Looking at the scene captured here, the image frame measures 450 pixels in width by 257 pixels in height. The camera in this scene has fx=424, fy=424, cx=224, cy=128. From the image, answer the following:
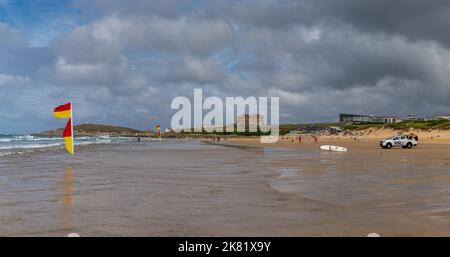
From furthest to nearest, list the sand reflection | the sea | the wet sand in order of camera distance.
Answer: the sea, the sand reflection, the wet sand

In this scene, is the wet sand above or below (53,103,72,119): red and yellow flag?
below

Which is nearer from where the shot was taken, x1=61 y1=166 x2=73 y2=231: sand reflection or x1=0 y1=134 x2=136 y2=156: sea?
x1=61 y1=166 x2=73 y2=231: sand reflection

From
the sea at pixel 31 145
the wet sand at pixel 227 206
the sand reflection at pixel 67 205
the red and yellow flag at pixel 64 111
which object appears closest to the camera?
the wet sand at pixel 227 206

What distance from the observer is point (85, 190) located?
15156mm

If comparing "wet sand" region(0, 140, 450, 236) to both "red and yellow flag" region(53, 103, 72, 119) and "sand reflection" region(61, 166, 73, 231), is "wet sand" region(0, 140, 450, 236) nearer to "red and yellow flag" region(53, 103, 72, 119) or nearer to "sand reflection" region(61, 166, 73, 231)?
"sand reflection" region(61, 166, 73, 231)

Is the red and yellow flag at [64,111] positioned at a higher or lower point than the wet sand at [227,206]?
higher

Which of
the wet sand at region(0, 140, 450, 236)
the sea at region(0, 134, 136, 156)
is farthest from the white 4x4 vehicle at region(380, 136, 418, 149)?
the sea at region(0, 134, 136, 156)

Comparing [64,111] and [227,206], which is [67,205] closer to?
[227,206]

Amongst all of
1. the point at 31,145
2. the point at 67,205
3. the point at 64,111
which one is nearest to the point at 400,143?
the point at 64,111

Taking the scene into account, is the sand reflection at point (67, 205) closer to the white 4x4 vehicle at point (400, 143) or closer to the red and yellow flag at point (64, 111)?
the red and yellow flag at point (64, 111)

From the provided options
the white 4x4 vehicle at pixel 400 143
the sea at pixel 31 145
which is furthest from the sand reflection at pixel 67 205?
the white 4x4 vehicle at pixel 400 143

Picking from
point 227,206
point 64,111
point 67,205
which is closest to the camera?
point 227,206

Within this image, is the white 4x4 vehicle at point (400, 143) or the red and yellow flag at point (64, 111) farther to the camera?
the white 4x4 vehicle at point (400, 143)
